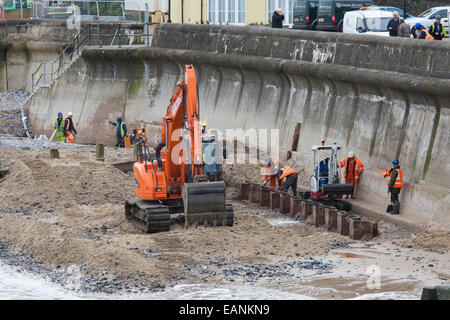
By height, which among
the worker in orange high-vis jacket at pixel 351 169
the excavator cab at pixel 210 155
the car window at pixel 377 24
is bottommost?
the worker in orange high-vis jacket at pixel 351 169

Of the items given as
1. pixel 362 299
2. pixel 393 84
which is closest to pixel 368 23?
pixel 393 84

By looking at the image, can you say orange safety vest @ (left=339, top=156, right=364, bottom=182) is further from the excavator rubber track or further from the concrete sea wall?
the excavator rubber track

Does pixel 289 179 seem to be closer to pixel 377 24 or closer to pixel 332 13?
pixel 377 24

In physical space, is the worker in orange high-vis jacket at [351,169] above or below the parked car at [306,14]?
below

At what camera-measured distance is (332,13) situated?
105ft

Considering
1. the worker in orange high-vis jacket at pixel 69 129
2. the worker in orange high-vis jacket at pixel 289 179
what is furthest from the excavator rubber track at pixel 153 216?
the worker in orange high-vis jacket at pixel 69 129

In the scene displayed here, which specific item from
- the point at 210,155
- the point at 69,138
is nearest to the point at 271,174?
the point at 210,155

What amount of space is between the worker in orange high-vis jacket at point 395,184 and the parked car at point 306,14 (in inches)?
530

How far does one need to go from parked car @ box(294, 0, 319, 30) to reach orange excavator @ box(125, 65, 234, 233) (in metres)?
15.2

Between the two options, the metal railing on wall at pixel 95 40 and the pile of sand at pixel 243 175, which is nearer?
the pile of sand at pixel 243 175

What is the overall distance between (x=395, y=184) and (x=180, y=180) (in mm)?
5283

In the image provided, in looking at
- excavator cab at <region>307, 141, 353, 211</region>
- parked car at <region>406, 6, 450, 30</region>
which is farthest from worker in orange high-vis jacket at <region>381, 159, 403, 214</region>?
parked car at <region>406, 6, 450, 30</region>

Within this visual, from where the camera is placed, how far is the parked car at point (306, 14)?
108ft

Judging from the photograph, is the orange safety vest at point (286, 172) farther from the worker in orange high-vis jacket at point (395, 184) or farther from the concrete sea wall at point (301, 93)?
the worker in orange high-vis jacket at point (395, 184)
